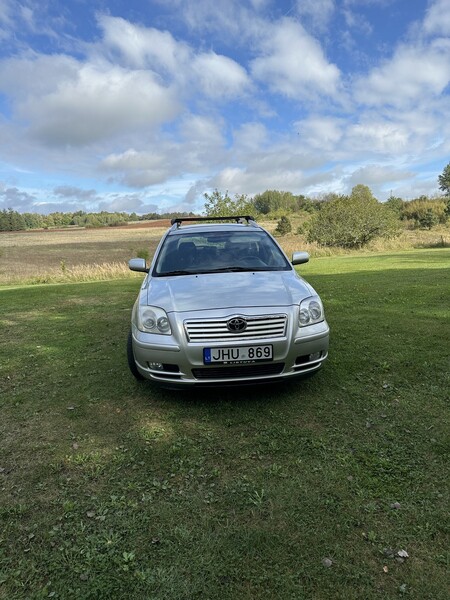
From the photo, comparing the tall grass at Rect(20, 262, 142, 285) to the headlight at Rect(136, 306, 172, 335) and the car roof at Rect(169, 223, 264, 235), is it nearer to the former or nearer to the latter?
the car roof at Rect(169, 223, 264, 235)

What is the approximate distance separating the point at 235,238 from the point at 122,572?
13.3 ft

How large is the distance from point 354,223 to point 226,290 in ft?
97.8

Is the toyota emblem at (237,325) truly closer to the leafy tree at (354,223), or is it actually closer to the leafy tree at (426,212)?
the leafy tree at (354,223)

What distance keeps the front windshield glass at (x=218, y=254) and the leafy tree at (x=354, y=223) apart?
2771 cm

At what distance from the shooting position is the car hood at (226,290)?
3707mm

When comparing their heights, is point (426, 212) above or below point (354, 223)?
above

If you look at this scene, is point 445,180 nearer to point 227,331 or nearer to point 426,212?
point 426,212

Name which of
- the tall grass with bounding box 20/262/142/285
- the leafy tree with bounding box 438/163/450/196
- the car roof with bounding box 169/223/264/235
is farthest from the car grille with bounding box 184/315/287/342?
the leafy tree with bounding box 438/163/450/196

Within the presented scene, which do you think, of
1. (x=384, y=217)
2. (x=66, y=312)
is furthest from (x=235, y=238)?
(x=384, y=217)

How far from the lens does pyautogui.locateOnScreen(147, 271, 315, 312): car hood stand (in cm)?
371

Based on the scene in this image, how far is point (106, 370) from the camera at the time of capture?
4.96 m

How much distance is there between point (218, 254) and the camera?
506 centimetres

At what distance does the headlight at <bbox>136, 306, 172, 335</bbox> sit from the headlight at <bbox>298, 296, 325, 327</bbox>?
1194 millimetres

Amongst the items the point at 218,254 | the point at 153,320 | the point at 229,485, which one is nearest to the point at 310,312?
the point at 153,320
